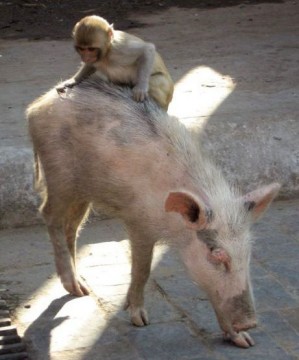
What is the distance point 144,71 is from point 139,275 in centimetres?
117

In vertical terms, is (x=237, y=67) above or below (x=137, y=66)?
below

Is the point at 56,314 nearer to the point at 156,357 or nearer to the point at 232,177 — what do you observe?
the point at 156,357

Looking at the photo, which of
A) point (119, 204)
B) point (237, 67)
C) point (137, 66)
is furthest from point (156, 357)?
point (237, 67)

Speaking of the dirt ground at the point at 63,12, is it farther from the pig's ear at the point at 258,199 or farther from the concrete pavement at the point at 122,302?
the pig's ear at the point at 258,199

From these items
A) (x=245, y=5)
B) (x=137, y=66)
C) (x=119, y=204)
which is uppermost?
(x=137, y=66)

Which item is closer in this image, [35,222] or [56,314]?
[56,314]

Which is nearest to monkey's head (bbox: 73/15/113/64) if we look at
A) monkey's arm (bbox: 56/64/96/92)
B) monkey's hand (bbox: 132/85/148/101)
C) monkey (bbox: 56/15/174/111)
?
monkey (bbox: 56/15/174/111)

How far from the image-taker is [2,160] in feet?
25.4

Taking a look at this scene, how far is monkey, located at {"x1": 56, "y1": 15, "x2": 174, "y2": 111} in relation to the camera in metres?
6.12

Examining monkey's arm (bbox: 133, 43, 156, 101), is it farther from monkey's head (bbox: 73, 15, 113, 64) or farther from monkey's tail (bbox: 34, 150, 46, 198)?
monkey's tail (bbox: 34, 150, 46, 198)

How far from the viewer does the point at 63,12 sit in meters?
12.5

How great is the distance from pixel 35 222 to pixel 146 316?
1.91 metres

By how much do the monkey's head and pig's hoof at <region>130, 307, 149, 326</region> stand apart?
1.44 meters

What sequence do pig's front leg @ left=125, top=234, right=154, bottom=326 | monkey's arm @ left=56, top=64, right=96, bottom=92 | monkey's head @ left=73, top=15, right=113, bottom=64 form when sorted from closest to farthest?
pig's front leg @ left=125, top=234, right=154, bottom=326 → monkey's head @ left=73, top=15, right=113, bottom=64 → monkey's arm @ left=56, top=64, right=96, bottom=92
